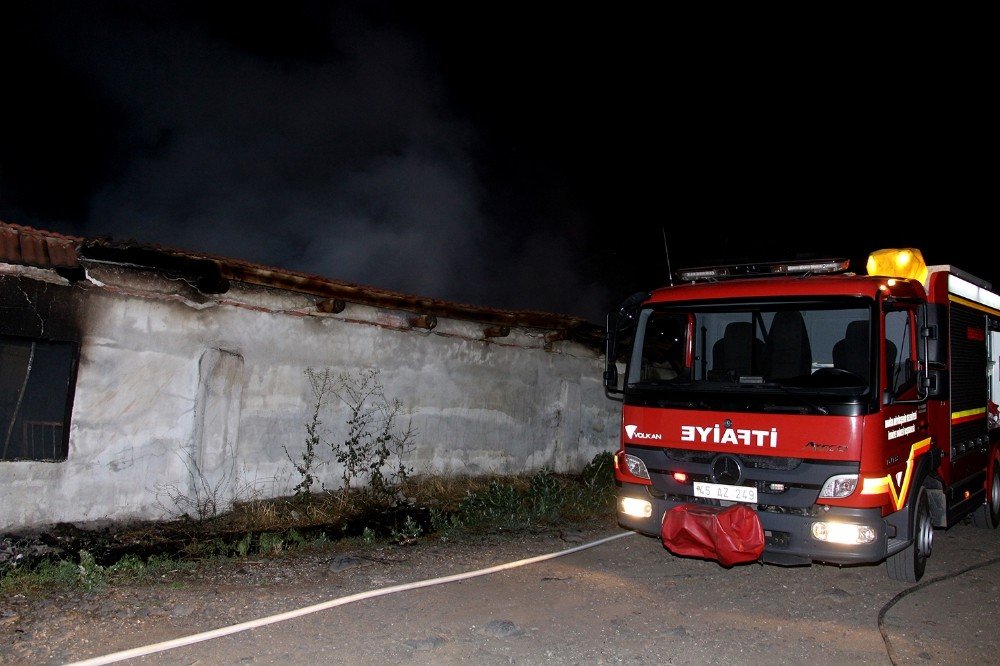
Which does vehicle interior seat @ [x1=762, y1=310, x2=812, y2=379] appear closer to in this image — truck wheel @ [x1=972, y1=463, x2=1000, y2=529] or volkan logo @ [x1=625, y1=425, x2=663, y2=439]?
volkan logo @ [x1=625, y1=425, x2=663, y2=439]

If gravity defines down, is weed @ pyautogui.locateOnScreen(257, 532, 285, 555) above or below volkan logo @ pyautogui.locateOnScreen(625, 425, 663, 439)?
below

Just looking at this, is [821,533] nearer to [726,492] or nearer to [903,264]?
Result: [726,492]

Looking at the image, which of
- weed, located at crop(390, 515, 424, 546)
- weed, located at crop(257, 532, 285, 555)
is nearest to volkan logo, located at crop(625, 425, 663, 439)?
weed, located at crop(390, 515, 424, 546)

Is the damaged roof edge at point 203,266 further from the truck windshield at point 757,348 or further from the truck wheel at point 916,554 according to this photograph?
the truck wheel at point 916,554

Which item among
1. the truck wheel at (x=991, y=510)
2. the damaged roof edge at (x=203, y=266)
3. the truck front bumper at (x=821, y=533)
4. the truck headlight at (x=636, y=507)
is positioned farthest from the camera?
the truck wheel at (x=991, y=510)

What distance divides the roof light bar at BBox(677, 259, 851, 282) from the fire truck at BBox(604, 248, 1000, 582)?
0.01 metres

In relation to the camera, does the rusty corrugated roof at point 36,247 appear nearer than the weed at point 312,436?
Yes

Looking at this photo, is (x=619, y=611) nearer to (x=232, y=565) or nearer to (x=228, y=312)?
(x=232, y=565)

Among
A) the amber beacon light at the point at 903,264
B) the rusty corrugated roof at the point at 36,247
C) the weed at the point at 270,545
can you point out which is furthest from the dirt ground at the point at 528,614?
the rusty corrugated roof at the point at 36,247

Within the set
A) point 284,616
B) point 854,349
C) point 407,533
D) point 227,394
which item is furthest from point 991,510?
point 227,394

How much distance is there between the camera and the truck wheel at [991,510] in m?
8.08

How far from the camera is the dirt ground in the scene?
4.21 metres

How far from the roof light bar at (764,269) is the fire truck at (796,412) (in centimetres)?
1

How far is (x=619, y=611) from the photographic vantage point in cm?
506
